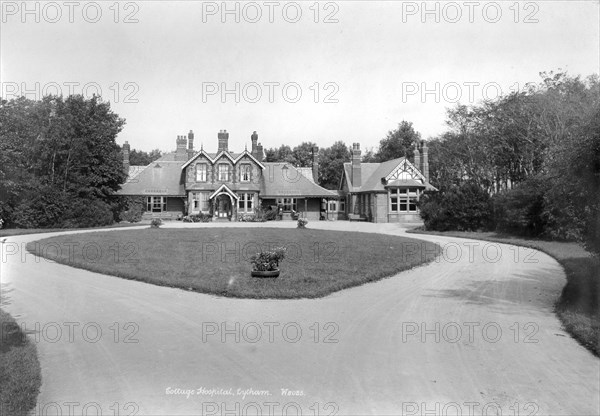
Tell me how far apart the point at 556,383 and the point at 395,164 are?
42.9m

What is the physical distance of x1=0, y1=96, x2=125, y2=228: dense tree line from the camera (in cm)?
3556

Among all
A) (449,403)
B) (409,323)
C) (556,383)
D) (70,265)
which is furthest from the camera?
(70,265)

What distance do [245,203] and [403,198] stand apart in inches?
638

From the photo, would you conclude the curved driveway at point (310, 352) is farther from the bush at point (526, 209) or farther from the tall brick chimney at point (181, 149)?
the tall brick chimney at point (181, 149)

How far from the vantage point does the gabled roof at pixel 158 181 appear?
4834 centimetres

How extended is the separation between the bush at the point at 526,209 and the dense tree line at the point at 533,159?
0.17ft

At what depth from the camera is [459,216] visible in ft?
104

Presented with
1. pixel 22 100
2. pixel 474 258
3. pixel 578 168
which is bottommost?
pixel 474 258

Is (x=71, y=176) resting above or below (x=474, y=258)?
above

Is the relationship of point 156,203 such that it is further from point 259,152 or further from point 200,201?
point 259,152

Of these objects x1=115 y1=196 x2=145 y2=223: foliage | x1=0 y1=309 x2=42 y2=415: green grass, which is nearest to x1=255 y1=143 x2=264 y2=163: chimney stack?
x1=115 y1=196 x2=145 y2=223: foliage

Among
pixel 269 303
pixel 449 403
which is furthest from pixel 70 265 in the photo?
pixel 449 403

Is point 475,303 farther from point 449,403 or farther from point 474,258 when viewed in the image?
Answer: point 474,258

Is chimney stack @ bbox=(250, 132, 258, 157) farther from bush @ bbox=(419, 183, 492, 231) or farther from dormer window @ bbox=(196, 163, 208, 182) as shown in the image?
bush @ bbox=(419, 183, 492, 231)
